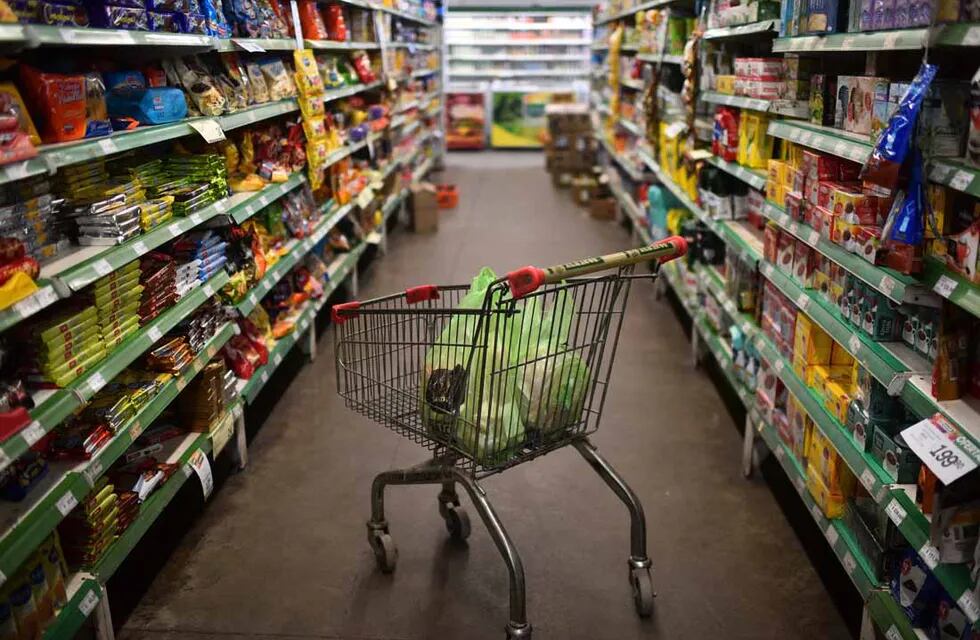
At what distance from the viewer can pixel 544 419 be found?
2.59 m

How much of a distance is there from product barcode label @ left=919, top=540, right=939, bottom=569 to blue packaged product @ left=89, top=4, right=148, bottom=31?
265 cm

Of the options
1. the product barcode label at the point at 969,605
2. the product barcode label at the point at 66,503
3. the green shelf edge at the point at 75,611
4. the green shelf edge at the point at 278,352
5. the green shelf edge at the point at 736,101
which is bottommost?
the green shelf edge at the point at 75,611

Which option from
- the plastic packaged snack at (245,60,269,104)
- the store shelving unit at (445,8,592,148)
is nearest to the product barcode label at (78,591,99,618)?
the plastic packaged snack at (245,60,269,104)

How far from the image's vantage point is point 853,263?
252 centimetres

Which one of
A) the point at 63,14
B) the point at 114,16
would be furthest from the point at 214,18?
the point at 63,14

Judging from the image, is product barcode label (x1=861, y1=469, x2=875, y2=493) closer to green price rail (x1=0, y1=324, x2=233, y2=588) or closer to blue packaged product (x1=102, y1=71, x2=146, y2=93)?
green price rail (x1=0, y1=324, x2=233, y2=588)

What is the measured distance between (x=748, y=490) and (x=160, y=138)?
8.42 ft

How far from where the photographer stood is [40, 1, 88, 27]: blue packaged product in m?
2.30

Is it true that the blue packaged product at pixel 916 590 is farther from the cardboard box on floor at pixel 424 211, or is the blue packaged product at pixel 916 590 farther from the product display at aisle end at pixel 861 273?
the cardboard box on floor at pixel 424 211

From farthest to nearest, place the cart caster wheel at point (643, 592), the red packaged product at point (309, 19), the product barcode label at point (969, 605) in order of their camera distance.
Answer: the red packaged product at point (309, 19) < the cart caster wheel at point (643, 592) < the product barcode label at point (969, 605)

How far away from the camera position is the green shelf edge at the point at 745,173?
365 cm

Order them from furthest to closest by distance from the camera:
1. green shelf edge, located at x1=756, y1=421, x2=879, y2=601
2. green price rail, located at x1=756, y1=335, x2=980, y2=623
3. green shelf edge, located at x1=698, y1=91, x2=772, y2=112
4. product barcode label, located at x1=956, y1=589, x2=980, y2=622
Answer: green shelf edge, located at x1=698, y1=91, x2=772, y2=112 < green shelf edge, located at x1=756, y1=421, x2=879, y2=601 < green price rail, located at x1=756, y1=335, x2=980, y2=623 < product barcode label, located at x1=956, y1=589, x2=980, y2=622

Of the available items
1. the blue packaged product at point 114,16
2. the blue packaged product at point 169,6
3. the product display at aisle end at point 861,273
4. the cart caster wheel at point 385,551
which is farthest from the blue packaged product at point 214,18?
the product display at aisle end at point 861,273

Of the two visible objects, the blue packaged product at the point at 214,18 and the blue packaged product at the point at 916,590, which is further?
the blue packaged product at the point at 214,18
